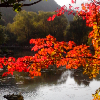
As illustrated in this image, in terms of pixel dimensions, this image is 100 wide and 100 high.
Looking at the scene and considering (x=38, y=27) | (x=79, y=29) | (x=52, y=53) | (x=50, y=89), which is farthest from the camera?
(x=38, y=27)

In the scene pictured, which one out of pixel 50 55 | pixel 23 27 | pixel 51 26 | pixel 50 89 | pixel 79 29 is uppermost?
pixel 51 26

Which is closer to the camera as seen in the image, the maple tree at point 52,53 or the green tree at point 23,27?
the maple tree at point 52,53

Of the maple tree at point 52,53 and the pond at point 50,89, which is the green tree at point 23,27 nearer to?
the pond at point 50,89

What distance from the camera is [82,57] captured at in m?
6.70

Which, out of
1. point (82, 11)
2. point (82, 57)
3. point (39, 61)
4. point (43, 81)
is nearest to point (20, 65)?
point (39, 61)

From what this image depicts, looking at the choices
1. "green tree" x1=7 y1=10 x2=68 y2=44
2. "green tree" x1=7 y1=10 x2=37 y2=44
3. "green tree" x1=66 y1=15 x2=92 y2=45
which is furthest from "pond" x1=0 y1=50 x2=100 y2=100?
"green tree" x1=7 y1=10 x2=68 y2=44

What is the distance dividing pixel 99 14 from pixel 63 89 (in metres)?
7.68

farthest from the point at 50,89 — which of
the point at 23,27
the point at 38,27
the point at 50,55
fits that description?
the point at 38,27

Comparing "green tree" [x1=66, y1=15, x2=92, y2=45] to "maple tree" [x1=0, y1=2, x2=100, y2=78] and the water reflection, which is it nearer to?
the water reflection

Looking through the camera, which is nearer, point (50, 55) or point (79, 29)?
point (50, 55)

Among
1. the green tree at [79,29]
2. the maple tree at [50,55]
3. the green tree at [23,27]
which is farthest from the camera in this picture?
the green tree at [23,27]

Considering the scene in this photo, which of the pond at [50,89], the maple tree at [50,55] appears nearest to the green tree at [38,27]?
the pond at [50,89]

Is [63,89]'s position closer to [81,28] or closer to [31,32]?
[81,28]

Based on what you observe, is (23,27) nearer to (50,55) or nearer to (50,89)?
(50,89)
